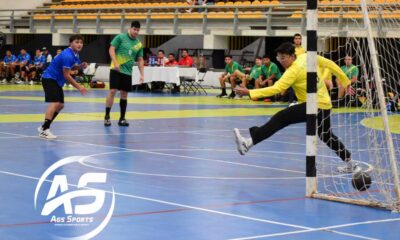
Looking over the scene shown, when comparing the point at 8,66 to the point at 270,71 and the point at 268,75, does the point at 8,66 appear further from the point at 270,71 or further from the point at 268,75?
the point at 270,71

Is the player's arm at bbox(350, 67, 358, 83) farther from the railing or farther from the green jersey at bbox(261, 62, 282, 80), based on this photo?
the railing

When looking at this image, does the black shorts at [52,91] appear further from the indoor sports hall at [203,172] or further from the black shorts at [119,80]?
the black shorts at [119,80]

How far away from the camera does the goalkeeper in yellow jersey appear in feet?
33.4

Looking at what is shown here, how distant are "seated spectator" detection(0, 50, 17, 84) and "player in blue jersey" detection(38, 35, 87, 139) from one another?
1018 inches

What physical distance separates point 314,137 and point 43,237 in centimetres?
379

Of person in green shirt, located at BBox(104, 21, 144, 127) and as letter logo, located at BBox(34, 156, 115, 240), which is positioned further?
person in green shirt, located at BBox(104, 21, 144, 127)

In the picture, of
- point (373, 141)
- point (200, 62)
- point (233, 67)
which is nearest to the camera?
point (373, 141)

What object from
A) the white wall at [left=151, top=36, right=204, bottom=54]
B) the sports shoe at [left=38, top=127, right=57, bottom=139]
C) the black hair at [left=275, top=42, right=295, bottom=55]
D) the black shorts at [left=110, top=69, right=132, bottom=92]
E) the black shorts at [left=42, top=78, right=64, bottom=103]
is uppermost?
the white wall at [left=151, top=36, right=204, bottom=54]

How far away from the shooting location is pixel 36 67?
3938 centimetres

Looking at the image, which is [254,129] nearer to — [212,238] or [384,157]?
[384,157]

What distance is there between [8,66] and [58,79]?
1044 inches

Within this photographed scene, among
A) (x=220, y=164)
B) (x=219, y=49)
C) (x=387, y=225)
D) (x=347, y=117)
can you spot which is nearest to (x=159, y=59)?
(x=219, y=49)

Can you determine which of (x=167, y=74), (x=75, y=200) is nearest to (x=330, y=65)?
(x=75, y=200)

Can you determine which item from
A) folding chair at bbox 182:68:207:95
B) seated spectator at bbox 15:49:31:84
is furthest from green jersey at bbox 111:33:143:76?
seated spectator at bbox 15:49:31:84
